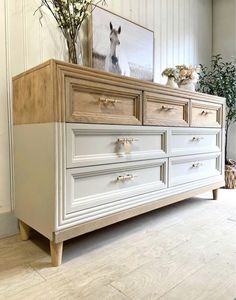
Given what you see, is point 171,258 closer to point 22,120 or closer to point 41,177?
point 41,177

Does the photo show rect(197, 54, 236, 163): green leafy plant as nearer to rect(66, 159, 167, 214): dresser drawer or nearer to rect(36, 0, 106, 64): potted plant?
rect(66, 159, 167, 214): dresser drawer

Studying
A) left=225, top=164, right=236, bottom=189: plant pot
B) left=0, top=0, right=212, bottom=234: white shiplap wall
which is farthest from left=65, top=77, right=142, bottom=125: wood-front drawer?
left=225, top=164, right=236, bottom=189: plant pot

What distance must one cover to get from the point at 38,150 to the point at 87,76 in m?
0.42

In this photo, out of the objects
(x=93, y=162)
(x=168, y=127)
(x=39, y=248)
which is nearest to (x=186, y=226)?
(x=168, y=127)

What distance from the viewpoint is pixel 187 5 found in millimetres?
2648

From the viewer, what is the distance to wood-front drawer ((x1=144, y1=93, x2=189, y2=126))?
1440mm

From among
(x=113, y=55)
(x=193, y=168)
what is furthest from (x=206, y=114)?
(x=113, y=55)

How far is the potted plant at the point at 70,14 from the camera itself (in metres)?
1.45

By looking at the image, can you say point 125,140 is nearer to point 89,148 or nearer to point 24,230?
point 89,148

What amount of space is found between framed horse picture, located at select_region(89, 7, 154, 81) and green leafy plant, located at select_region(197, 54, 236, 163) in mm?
866

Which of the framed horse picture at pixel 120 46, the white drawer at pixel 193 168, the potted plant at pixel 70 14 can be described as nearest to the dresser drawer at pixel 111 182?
the white drawer at pixel 193 168

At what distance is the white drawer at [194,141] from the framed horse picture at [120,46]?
27.2 inches

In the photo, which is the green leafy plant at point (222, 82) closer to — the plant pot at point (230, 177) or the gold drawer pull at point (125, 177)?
the plant pot at point (230, 177)

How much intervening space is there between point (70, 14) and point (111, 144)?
0.86 m
